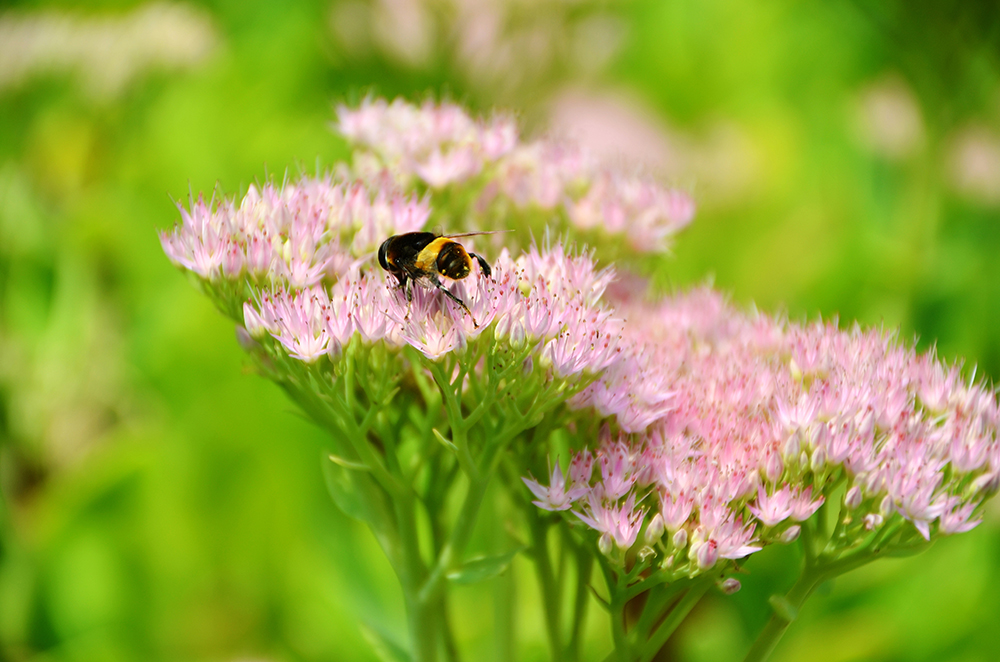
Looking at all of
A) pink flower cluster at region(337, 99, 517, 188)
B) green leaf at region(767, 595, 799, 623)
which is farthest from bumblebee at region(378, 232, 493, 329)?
green leaf at region(767, 595, 799, 623)

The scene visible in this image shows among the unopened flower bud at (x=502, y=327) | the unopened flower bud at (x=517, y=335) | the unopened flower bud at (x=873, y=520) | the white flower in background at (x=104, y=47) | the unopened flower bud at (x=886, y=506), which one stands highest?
the white flower in background at (x=104, y=47)

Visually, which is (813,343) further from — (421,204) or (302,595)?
(302,595)

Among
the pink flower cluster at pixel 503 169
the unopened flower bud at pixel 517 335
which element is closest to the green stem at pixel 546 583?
the unopened flower bud at pixel 517 335


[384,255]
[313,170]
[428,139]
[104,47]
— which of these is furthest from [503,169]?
[104,47]

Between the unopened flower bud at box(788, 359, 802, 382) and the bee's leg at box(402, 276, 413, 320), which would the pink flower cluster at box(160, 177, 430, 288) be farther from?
the unopened flower bud at box(788, 359, 802, 382)

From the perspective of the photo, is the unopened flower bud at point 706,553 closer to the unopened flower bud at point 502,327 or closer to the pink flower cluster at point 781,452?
the pink flower cluster at point 781,452
